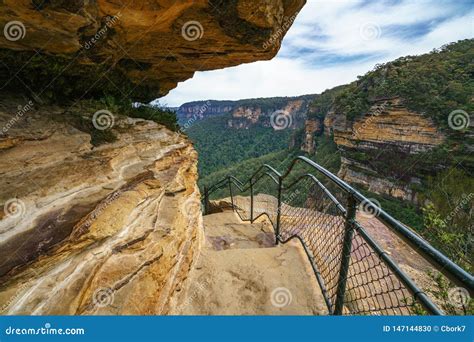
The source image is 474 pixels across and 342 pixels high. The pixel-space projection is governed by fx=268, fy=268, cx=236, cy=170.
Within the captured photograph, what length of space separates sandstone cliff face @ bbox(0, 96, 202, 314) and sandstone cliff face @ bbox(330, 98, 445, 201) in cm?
3381

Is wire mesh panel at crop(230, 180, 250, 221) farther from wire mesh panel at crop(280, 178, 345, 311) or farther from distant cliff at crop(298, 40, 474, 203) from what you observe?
distant cliff at crop(298, 40, 474, 203)

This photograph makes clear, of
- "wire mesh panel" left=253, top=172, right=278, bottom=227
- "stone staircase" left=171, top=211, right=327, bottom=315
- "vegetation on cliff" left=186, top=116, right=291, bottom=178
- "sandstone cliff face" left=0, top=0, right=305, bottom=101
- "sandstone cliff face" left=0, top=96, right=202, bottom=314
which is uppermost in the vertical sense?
"sandstone cliff face" left=0, top=0, right=305, bottom=101

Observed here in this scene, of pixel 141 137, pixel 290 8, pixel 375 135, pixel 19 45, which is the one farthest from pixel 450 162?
pixel 19 45

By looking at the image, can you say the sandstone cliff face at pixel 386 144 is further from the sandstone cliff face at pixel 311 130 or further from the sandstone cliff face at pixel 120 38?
the sandstone cliff face at pixel 120 38

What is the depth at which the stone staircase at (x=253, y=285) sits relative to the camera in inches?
107

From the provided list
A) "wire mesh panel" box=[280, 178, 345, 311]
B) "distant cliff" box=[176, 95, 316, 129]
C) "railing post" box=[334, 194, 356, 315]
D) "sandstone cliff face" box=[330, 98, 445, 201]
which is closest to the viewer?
"railing post" box=[334, 194, 356, 315]

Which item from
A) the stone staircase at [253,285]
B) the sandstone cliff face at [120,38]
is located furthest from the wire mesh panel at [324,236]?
the sandstone cliff face at [120,38]

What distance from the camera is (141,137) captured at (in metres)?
4.64

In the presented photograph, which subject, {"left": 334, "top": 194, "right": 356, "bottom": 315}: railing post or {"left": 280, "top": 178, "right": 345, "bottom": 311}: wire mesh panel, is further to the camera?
{"left": 280, "top": 178, "right": 345, "bottom": 311}: wire mesh panel

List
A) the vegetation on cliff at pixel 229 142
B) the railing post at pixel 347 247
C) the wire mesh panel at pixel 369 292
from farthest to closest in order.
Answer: the vegetation on cliff at pixel 229 142, the railing post at pixel 347 247, the wire mesh panel at pixel 369 292

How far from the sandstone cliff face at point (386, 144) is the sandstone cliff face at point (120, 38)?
105 feet

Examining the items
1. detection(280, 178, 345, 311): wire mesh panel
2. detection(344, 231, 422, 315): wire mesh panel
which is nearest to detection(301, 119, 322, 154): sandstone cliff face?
detection(280, 178, 345, 311): wire mesh panel

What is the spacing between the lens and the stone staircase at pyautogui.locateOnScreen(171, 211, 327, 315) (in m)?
2.72

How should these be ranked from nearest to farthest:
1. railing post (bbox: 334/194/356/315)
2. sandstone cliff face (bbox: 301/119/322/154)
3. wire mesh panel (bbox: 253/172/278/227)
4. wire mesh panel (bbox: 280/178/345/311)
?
railing post (bbox: 334/194/356/315) < wire mesh panel (bbox: 280/178/345/311) < wire mesh panel (bbox: 253/172/278/227) < sandstone cliff face (bbox: 301/119/322/154)
